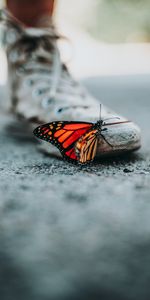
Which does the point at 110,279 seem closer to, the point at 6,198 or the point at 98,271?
the point at 98,271

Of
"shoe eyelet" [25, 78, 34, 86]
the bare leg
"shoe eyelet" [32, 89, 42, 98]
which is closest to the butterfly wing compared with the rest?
"shoe eyelet" [32, 89, 42, 98]

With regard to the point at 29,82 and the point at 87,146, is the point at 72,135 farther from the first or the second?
the point at 29,82

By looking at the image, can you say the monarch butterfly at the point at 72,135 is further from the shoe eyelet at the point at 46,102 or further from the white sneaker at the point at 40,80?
the shoe eyelet at the point at 46,102

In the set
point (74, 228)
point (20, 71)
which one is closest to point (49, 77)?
point (20, 71)

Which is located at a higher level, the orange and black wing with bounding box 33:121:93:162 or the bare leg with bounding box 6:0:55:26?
the bare leg with bounding box 6:0:55:26

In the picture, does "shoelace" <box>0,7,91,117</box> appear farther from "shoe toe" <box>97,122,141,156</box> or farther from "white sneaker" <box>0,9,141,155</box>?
"shoe toe" <box>97,122,141,156</box>

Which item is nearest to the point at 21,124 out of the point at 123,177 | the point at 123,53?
the point at 123,177

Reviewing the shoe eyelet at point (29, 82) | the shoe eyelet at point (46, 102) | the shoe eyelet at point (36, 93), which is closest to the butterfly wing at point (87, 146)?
the shoe eyelet at point (46, 102)
